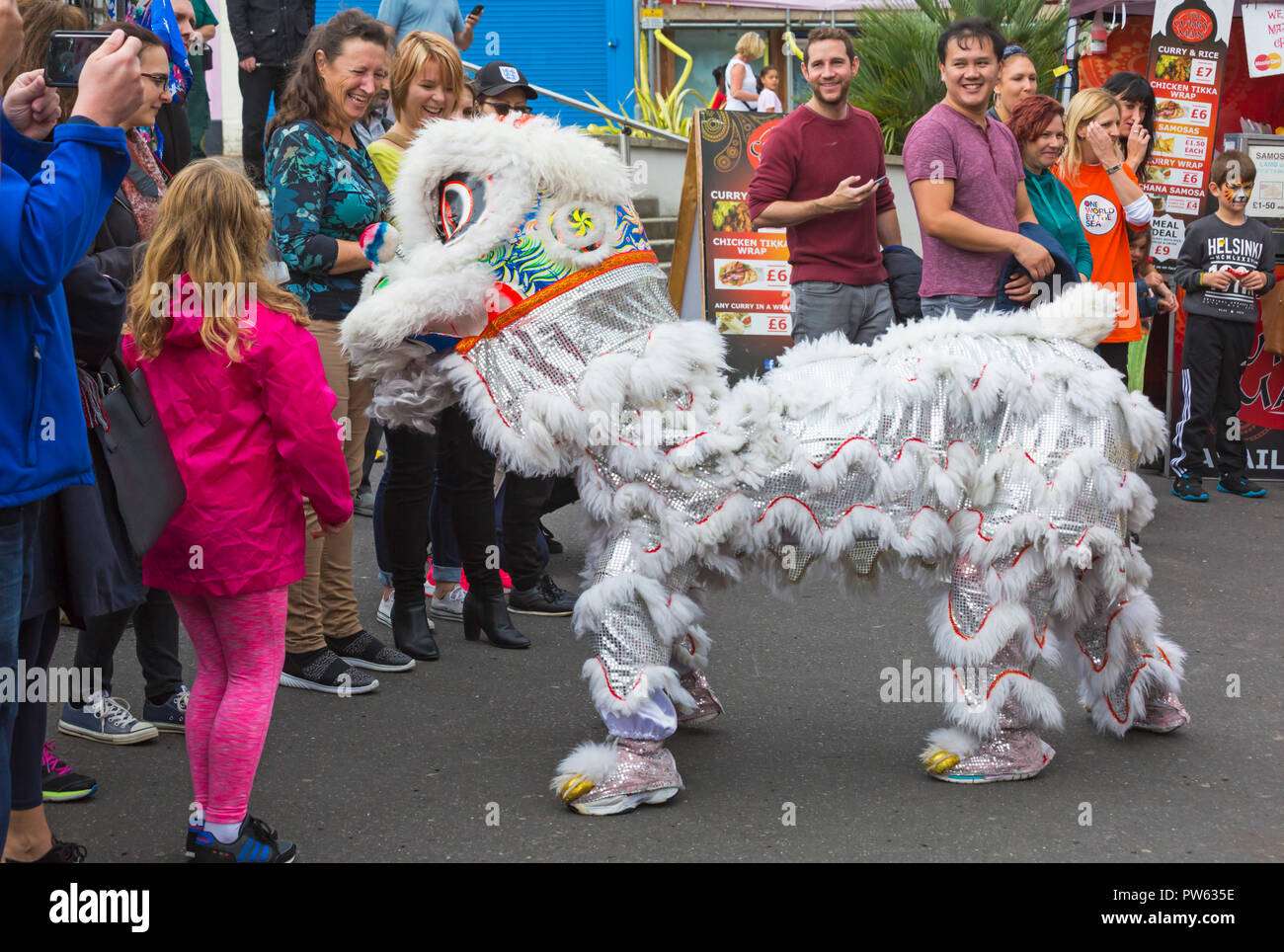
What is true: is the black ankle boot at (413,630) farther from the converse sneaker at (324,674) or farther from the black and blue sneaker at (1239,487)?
the black and blue sneaker at (1239,487)

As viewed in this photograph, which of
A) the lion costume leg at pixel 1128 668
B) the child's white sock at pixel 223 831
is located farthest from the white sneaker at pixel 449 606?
the lion costume leg at pixel 1128 668

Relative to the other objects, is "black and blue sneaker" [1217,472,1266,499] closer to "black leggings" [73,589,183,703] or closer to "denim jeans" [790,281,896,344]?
"denim jeans" [790,281,896,344]

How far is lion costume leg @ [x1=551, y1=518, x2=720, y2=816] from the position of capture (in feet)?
11.1

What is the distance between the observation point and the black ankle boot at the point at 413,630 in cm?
469

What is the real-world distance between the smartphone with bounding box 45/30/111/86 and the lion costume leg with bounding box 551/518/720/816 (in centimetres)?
169

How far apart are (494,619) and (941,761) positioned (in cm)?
191

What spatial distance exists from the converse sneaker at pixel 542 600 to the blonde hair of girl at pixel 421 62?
195 cm

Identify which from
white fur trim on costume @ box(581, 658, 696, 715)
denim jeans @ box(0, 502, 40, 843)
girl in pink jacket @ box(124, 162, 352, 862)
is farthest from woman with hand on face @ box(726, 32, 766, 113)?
denim jeans @ box(0, 502, 40, 843)

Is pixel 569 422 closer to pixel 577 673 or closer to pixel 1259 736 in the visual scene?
pixel 577 673

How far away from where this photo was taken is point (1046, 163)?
5.37m

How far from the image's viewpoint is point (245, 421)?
9.98 feet

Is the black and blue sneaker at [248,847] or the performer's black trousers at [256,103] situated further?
the performer's black trousers at [256,103]

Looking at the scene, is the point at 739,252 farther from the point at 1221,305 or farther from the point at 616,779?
the point at 616,779
